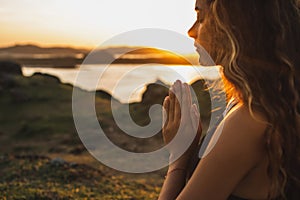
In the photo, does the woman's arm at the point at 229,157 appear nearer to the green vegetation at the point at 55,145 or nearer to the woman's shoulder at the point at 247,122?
the woman's shoulder at the point at 247,122

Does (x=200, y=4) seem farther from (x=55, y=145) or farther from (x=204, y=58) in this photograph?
(x=55, y=145)

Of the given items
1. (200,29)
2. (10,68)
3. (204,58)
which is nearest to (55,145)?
(10,68)

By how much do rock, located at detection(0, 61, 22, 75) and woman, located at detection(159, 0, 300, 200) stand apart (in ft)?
96.3

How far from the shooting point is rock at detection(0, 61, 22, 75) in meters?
30.5

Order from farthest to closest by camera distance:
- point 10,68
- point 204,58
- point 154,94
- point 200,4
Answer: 1. point 10,68
2. point 154,94
3. point 204,58
4. point 200,4

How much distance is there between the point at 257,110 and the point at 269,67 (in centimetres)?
21

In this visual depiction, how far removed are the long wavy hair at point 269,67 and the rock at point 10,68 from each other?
29.3 meters

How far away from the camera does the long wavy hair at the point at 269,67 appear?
204 centimetres

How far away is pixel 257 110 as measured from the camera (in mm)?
2004

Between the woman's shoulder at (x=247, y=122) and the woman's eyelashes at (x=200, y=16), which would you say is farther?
the woman's eyelashes at (x=200, y=16)

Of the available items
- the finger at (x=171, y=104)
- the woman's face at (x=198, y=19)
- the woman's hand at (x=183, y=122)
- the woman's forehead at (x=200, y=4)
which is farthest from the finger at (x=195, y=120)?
the woman's forehead at (x=200, y=4)

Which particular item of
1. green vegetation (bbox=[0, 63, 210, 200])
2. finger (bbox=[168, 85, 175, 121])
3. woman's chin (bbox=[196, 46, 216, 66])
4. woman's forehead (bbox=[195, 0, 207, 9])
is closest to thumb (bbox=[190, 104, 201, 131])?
finger (bbox=[168, 85, 175, 121])

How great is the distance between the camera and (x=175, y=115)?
Result: 8.16 feet

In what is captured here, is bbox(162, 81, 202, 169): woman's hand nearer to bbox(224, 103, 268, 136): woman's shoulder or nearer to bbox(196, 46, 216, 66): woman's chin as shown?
bbox(196, 46, 216, 66): woman's chin
